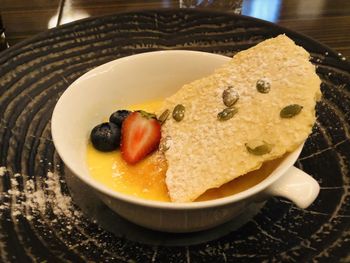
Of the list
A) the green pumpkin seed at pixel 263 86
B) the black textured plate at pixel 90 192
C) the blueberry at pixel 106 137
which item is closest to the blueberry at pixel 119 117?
the blueberry at pixel 106 137

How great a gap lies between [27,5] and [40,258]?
105cm

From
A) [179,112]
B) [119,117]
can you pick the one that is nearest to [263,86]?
[179,112]

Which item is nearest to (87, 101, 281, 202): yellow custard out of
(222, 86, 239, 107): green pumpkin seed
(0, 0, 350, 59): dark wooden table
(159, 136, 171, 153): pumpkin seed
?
(159, 136, 171, 153): pumpkin seed

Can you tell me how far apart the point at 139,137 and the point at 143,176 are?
74 mm

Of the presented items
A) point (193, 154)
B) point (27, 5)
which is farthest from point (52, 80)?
point (27, 5)

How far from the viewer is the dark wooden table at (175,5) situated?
4.80ft

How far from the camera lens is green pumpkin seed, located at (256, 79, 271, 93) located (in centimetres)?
86

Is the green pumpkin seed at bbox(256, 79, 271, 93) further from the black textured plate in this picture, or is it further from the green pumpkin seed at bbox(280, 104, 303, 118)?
the black textured plate

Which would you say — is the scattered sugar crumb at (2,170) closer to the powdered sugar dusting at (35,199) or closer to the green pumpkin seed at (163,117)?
the powdered sugar dusting at (35,199)

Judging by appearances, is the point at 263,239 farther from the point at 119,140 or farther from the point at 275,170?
the point at 119,140

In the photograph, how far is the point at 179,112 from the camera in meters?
0.94

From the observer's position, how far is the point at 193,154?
2.77 feet

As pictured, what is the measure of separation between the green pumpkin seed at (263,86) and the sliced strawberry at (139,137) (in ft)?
0.66

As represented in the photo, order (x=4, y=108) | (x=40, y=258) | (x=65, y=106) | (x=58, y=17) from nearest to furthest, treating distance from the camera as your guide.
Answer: (x=40, y=258)
(x=65, y=106)
(x=4, y=108)
(x=58, y=17)
